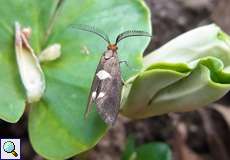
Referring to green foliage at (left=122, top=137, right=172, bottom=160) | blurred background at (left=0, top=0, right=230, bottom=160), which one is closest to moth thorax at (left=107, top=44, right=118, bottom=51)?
green foliage at (left=122, top=137, right=172, bottom=160)

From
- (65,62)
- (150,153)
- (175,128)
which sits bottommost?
(175,128)

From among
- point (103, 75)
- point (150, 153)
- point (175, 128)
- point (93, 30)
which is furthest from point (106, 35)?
point (175, 128)

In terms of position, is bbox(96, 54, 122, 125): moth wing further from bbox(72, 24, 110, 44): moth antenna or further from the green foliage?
the green foliage

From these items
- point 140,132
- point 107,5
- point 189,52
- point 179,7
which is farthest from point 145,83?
point 179,7

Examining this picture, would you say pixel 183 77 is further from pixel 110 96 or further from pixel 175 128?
pixel 175 128

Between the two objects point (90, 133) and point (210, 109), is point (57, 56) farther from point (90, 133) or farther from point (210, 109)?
point (210, 109)
